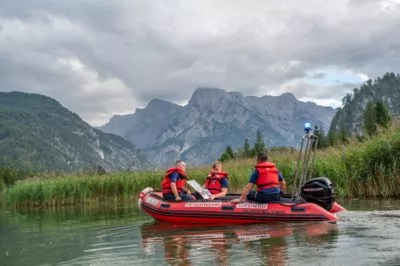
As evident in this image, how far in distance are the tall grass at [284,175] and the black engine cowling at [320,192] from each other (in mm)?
4107

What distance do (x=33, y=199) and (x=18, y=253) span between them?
1273 cm

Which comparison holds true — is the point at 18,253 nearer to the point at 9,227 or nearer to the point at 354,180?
the point at 9,227

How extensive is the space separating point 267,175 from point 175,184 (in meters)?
2.90

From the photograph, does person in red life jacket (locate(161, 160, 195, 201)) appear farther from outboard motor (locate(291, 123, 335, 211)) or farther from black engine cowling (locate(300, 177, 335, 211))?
black engine cowling (locate(300, 177, 335, 211))

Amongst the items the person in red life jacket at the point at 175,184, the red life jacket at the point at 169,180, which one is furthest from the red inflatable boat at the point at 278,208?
the red life jacket at the point at 169,180

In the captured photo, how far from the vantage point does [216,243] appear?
29.0 ft

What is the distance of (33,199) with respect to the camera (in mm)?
21312

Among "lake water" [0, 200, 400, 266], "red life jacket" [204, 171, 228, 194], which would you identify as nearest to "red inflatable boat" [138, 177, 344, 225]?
"lake water" [0, 200, 400, 266]

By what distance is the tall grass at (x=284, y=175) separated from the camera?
14.9 meters

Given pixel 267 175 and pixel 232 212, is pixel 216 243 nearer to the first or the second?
pixel 232 212

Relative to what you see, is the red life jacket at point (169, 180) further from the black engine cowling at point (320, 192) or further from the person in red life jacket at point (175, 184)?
the black engine cowling at point (320, 192)

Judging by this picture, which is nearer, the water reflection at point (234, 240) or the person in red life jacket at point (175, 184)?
the water reflection at point (234, 240)

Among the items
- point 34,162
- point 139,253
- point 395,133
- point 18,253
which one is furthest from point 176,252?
point 34,162

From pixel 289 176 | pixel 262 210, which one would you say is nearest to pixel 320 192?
pixel 262 210
